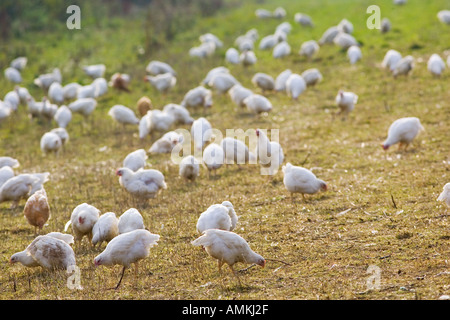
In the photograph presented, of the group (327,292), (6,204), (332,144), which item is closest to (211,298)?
(327,292)

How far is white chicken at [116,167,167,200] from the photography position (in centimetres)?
990

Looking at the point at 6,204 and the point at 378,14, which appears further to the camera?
the point at 378,14

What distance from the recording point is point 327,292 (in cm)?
607

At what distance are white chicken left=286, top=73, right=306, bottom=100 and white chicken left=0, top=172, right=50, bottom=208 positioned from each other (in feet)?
25.8

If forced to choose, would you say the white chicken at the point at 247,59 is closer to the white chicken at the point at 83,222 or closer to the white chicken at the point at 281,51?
the white chicken at the point at 281,51

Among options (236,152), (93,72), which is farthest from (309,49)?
(236,152)

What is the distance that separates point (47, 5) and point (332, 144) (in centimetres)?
2028

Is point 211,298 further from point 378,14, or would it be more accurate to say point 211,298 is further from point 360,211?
point 378,14

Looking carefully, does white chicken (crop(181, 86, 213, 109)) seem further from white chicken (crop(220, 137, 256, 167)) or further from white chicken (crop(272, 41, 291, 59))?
white chicken (crop(272, 41, 291, 59))

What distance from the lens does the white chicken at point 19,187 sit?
10.2 m

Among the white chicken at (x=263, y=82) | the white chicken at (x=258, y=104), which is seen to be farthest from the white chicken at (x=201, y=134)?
the white chicken at (x=263, y=82)

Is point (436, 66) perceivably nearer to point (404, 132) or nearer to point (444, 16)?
point (404, 132)

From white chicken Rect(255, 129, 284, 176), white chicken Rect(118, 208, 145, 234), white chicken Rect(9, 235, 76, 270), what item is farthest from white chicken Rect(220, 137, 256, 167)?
white chicken Rect(9, 235, 76, 270)

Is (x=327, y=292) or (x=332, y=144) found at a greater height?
(x=332, y=144)
